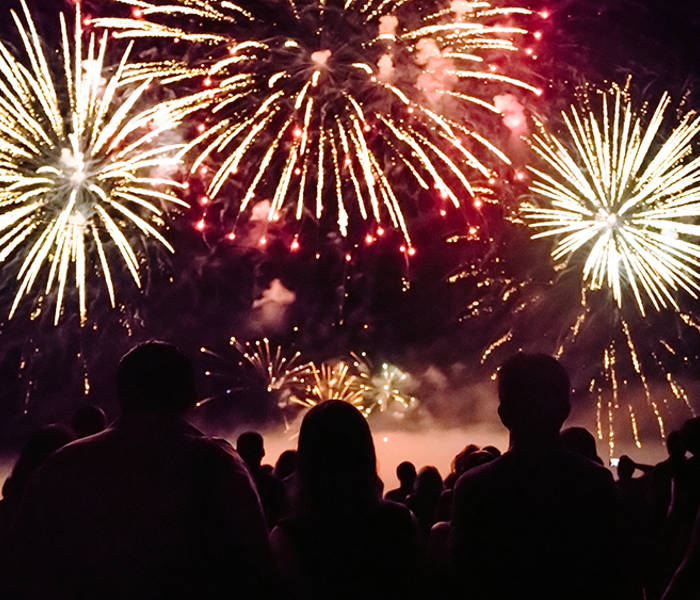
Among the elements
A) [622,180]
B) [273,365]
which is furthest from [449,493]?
[273,365]

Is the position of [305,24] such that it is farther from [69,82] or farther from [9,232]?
[9,232]

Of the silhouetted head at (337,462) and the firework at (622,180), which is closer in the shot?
the silhouetted head at (337,462)

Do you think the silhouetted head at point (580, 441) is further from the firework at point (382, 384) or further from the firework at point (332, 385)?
the firework at point (382, 384)

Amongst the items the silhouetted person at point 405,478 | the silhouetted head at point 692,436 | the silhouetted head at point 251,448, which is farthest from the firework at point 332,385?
the silhouetted head at point 692,436

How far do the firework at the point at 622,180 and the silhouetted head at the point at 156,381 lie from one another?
12.7m

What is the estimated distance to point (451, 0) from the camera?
13305 millimetres

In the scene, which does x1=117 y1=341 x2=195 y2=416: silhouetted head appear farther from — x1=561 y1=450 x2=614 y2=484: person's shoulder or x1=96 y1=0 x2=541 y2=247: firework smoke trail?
x1=96 y1=0 x2=541 y2=247: firework smoke trail

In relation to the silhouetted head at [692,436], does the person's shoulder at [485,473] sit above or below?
below

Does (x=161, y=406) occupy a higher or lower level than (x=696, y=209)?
lower

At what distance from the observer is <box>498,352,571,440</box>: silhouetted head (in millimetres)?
3363

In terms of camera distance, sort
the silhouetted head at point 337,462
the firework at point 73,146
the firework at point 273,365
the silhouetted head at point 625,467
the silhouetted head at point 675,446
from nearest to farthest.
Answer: the silhouetted head at point 337,462, the silhouetted head at point 675,446, the silhouetted head at point 625,467, the firework at point 73,146, the firework at point 273,365

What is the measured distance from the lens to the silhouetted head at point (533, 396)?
336 cm

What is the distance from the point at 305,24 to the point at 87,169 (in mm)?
4013

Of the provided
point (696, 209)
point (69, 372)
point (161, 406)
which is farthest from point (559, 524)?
point (69, 372)
